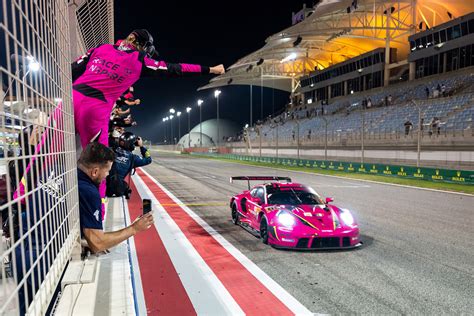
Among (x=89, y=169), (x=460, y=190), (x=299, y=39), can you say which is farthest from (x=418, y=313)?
(x=299, y=39)

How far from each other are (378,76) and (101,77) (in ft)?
176

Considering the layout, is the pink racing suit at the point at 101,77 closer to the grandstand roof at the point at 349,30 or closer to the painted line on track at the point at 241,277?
the painted line on track at the point at 241,277

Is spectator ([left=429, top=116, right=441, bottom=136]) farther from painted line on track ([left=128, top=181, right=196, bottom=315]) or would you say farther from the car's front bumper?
painted line on track ([left=128, top=181, right=196, bottom=315])

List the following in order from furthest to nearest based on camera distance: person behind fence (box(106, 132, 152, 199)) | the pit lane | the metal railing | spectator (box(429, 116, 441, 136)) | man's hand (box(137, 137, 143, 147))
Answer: spectator (box(429, 116, 441, 136)), man's hand (box(137, 137, 143, 147)), person behind fence (box(106, 132, 152, 199)), the pit lane, the metal railing

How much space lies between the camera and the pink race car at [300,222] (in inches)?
259

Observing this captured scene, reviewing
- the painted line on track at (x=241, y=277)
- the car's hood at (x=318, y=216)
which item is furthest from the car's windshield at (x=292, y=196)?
the painted line on track at (x=241, y=277)

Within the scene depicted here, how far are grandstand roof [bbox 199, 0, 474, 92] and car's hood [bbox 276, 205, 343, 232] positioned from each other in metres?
39.0

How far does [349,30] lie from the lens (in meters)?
45.7

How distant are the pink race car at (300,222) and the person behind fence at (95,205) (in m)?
3.85

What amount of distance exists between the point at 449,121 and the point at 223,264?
30873 millimetres

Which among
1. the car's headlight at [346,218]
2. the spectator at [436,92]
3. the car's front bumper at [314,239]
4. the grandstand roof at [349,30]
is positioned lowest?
the car's front bumper at [314,239]

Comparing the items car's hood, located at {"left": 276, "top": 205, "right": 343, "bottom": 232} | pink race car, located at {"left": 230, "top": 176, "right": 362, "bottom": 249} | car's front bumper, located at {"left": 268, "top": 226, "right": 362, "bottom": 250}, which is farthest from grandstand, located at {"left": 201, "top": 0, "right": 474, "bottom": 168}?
car's front bumper, located at {"left": 268, "top": 226, "right": 362, "bottom": 250}

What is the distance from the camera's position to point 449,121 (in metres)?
31.0

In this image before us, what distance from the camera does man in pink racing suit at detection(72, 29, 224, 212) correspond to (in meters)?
3.90
